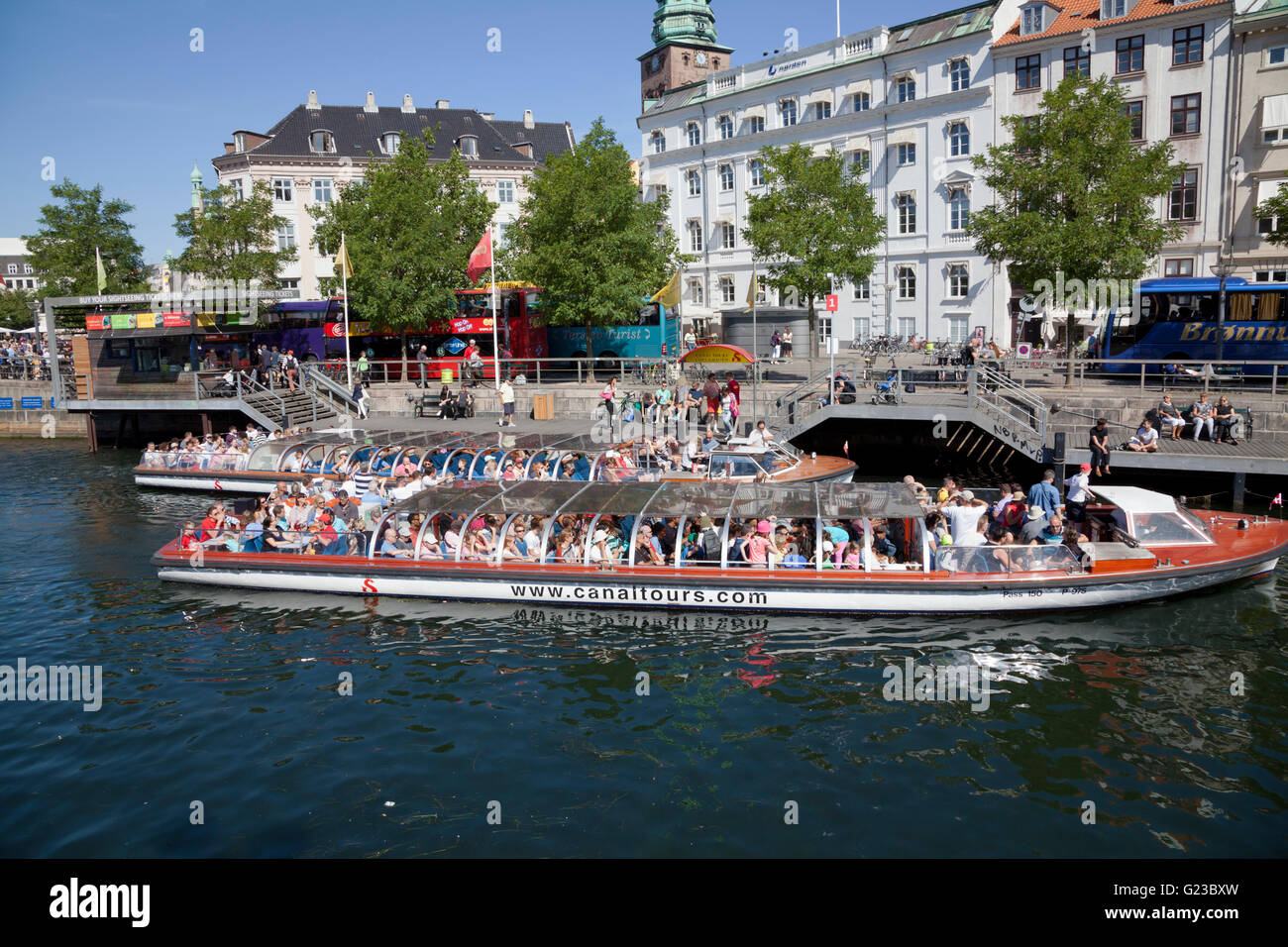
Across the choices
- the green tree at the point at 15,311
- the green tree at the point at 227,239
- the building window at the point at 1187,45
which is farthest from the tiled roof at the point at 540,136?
the green tree at the point at 15,311

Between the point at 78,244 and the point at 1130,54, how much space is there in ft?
179

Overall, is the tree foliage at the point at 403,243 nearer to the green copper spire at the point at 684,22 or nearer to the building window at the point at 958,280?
the building window at the point at 958,280

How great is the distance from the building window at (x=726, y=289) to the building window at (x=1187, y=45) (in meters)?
25.6

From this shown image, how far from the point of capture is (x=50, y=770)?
43.1 feet

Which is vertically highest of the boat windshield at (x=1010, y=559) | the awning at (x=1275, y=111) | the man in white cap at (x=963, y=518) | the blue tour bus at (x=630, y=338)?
the awning at (x=1275, y=111)

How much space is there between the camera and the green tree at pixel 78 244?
172 ft

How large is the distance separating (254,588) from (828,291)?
26107 millimetres

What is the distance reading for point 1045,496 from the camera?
19281 millimetres

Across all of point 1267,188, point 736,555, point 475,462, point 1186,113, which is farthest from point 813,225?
point 736,555

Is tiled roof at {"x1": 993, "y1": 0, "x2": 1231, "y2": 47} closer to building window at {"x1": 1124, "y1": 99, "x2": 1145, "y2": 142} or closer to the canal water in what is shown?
building window at {"x1": 1124, "y1": 99, "x2": 1145, "y2": 142}

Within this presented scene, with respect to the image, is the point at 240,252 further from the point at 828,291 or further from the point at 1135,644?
the point at 1135,644

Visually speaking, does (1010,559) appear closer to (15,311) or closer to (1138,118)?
(1138,118)

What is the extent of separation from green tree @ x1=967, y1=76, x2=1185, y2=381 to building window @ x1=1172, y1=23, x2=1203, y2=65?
585 inches
